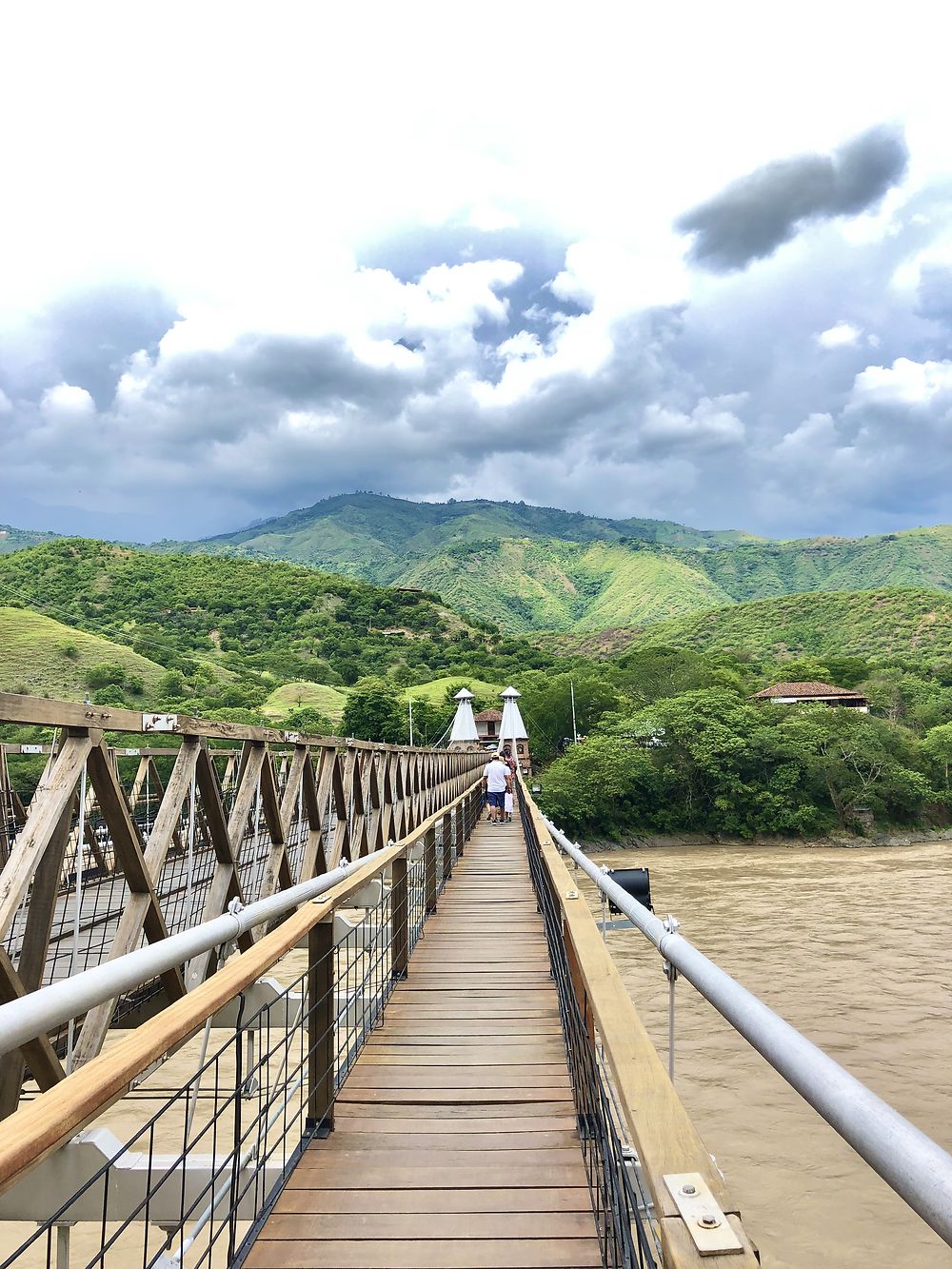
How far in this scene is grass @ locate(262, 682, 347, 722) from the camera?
2317 inches

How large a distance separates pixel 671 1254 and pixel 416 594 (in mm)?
109294

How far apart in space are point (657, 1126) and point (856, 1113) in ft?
1.69

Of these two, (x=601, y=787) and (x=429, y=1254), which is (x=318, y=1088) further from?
(x=601, y=787)

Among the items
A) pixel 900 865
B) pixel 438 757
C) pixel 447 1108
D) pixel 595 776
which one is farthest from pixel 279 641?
pixel 447 1108

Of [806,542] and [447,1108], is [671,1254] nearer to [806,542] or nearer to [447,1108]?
[447,1108]

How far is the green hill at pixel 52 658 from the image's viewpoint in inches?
2088

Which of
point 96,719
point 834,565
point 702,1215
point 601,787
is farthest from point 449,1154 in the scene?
point 834,565

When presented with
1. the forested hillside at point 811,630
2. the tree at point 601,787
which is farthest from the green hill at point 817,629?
the tree at point 601,787

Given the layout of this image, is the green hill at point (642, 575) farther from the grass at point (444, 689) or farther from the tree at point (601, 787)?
the tree at point (601, 787)

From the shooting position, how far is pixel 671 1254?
102 centimetres

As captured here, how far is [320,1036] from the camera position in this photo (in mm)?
3037

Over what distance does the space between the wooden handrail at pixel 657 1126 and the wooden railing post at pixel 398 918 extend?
3074 millimetres

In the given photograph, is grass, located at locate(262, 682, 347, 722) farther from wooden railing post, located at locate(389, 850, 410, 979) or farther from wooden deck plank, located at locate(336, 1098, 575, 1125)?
wooden deck plank, located at locate(336, 1098, 575, 1125)

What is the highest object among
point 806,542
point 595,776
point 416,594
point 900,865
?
point 806,542
